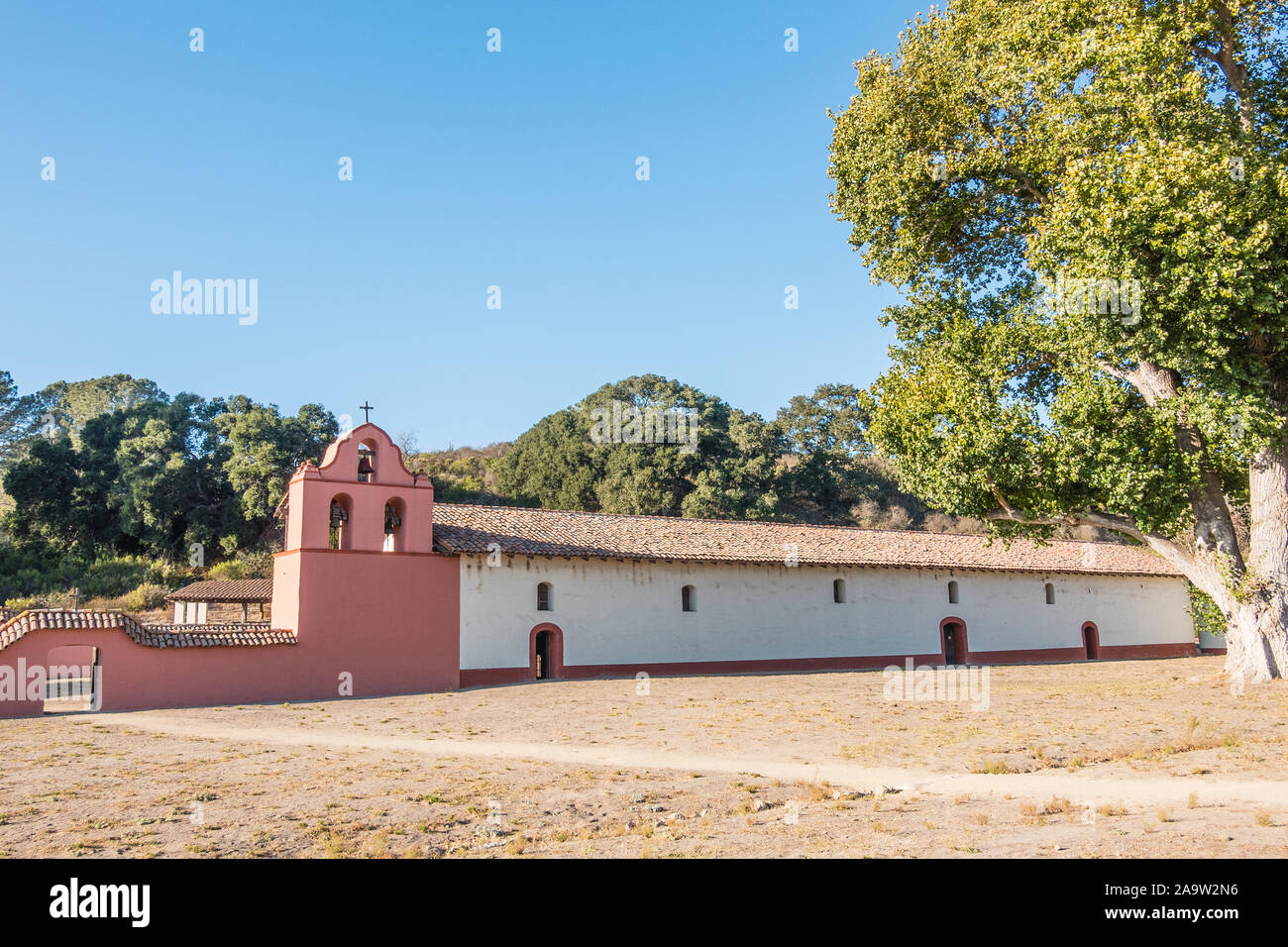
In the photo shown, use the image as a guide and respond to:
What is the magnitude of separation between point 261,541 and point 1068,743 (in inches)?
1547

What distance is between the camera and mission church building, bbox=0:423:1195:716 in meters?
19.9

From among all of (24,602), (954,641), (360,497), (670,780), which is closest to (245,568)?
(24,602)

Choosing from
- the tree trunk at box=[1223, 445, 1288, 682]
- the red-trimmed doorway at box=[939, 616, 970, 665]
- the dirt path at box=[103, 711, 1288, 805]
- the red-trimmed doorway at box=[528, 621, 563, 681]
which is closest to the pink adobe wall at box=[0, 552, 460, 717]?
the red-trimmed doorway at box=[528, 621, 563, 681]

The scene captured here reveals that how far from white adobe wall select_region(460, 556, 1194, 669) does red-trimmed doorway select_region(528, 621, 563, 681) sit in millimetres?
220

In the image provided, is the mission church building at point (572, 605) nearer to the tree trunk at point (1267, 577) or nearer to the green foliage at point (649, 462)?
the tree trunk at point (1267, 577)

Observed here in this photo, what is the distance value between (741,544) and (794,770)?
59.7 feet

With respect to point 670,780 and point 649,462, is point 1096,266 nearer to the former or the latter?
→ point 670,780

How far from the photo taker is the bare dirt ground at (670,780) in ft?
21.7

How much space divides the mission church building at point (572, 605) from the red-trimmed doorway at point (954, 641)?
0.07 metres

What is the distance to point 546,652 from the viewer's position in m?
24.5

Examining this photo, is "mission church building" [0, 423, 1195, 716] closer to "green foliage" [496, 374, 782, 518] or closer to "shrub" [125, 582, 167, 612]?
"shrub" [125, 582, 167, 612]
